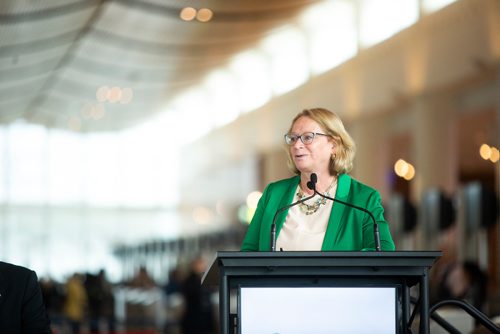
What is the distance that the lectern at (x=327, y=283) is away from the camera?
3.19m

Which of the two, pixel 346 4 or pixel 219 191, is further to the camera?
pixel 219 191

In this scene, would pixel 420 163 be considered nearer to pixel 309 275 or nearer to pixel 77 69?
pixel 77 69

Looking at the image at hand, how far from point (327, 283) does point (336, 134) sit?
58cm

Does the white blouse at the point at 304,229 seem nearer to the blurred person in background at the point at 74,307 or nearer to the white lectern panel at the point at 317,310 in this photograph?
the white lectern panel at the point at 317,310

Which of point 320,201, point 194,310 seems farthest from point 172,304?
point 320,201

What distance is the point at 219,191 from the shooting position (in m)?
36.9

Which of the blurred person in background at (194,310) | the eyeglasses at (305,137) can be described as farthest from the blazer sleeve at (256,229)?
the blurred person in background at (194,310)

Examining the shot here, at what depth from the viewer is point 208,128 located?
3678 centimetres

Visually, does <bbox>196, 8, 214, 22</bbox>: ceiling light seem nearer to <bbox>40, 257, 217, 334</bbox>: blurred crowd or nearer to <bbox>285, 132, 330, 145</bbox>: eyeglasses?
<bbox>40, 257, 217, 334</bbox>: blurred crowd

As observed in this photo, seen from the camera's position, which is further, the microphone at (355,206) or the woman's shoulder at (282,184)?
the woman's shoulder at (282,184)

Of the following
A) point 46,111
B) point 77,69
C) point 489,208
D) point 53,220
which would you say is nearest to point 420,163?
point 489,208

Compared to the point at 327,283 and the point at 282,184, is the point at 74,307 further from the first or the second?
the point at 327,283

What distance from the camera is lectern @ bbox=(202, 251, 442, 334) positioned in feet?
10.5

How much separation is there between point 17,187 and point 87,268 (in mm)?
5038
